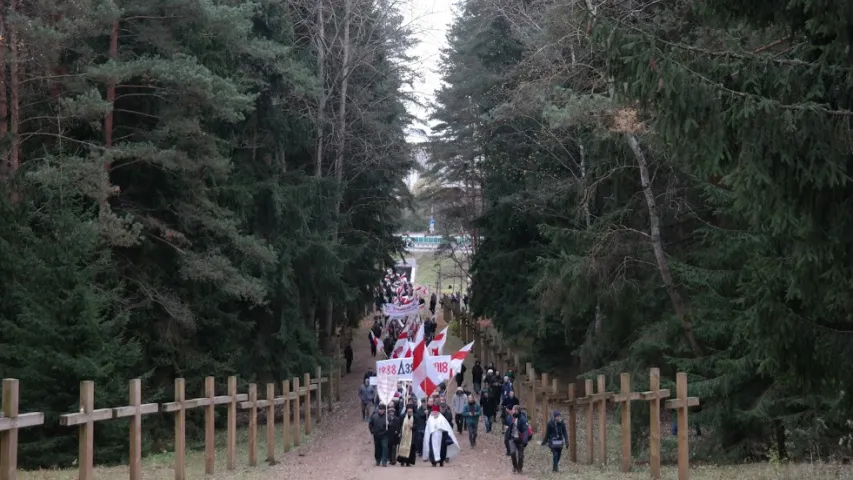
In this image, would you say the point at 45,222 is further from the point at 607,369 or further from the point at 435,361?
the point at 607,369

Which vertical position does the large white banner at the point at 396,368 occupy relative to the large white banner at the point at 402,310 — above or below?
below

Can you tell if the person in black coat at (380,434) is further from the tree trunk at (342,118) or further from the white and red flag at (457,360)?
the tree trunk at (342,118)

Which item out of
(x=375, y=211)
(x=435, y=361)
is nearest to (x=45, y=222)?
(x=435, y=361)

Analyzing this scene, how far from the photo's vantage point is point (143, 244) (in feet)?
74.9

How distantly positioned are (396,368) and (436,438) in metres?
3.85

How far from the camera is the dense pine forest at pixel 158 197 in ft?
57.8

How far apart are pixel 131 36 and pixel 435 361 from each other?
37.0 feet

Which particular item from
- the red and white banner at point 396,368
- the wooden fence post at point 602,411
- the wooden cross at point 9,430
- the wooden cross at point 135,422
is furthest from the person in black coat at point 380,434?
the wooden cross at point 9,430

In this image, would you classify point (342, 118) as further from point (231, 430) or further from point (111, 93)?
point (231, 430)

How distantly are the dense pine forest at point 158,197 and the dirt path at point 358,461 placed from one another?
337 cm

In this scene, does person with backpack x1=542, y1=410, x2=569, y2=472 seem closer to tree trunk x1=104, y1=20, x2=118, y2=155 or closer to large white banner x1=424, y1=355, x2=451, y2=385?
large white banner x1=424, y1=355, x2=451, y2=385

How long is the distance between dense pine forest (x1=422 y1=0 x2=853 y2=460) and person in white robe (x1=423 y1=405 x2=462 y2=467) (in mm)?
4014

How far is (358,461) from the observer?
20.0 meters

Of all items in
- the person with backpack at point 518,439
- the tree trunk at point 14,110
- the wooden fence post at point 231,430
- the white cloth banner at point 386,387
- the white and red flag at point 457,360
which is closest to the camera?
the wooden fence post at point 231,430
